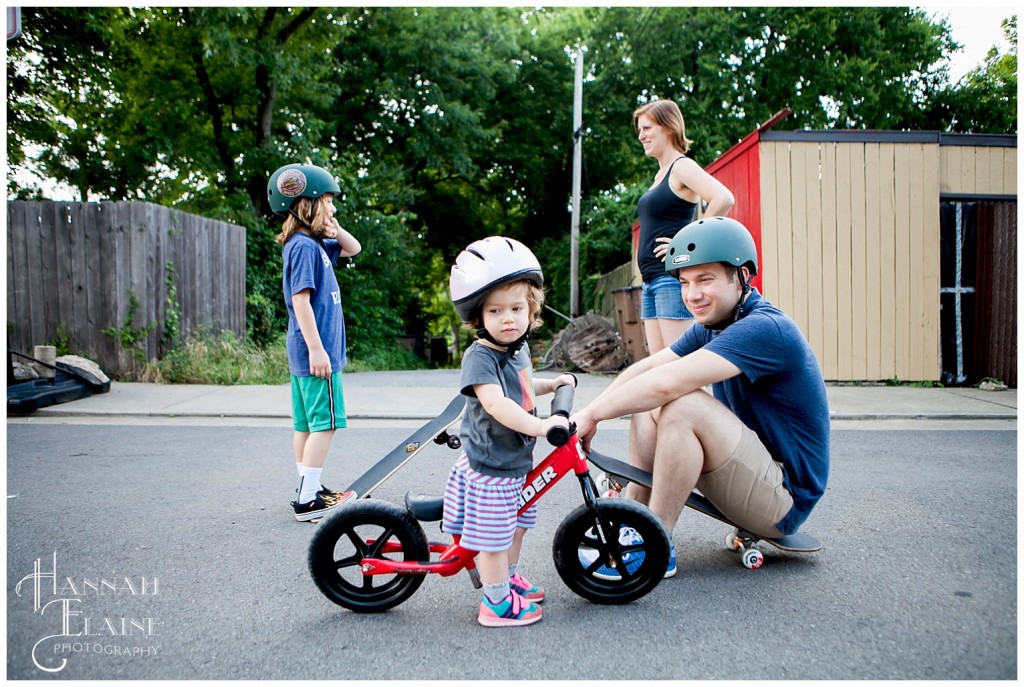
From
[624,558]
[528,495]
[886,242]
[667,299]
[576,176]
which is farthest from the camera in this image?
[576,176]

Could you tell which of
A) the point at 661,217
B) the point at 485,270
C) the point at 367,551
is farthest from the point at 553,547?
the point at 661,217

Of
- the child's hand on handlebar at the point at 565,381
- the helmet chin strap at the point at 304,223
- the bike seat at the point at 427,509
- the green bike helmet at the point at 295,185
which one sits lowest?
the bike seat at the point at 427,509

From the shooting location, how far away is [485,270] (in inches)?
93.5

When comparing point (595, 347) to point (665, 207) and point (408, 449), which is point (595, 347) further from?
point (408, 449)

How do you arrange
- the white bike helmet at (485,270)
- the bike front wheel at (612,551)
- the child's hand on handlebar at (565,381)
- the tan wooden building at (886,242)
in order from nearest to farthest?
1. the white bike helmet at (485,270)
2. the bike front wheel at (612,551)
3. the child's hand on handlebar at (565,381)
4. the tan wooden building at (886,242)

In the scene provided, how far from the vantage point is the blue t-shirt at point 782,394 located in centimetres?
266

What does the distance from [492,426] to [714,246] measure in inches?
42.1

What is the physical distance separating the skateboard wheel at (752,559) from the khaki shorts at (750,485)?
210mm

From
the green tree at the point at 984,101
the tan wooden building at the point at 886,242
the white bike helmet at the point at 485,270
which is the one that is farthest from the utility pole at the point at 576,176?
the white bike helmet at the point at 485,270

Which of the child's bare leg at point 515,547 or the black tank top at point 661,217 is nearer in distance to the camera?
the child's bare leg at point 515,547

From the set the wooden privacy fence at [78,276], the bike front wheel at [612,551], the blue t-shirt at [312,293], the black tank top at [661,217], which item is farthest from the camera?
the wooden privacy fence at [78,276]

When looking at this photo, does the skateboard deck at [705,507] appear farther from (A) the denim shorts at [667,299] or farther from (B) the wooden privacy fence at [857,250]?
(B) the wooden privacy fence at [857,250]

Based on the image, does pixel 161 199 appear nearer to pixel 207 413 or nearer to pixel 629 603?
pixel 207 413

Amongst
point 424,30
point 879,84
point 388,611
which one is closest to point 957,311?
point 388,611
